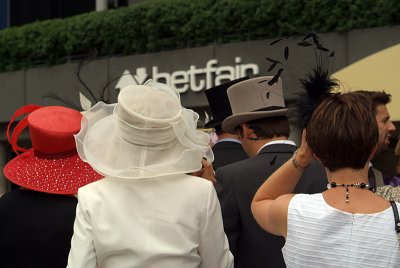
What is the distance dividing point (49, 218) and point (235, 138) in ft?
5.60

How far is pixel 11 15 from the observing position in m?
15.9

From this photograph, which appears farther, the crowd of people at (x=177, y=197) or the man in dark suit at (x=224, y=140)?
the man in dark suit at (x=224, y=140)

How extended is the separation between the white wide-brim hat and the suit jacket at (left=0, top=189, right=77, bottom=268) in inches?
11.8

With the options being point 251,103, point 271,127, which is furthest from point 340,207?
point 251,103

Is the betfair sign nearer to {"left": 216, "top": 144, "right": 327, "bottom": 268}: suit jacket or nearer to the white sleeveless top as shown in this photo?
{"left": 216, "top": 144, "right": 327, "bottom": 268}: suit jacket

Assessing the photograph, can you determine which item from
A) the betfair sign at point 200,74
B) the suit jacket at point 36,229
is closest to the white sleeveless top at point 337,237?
the suit jacket at point 36,229

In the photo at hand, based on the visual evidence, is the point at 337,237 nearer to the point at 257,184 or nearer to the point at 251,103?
the point at 257,184

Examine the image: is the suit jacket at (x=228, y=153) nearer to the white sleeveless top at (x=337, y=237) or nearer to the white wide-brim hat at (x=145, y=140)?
the white wide-brim hat at (x=145, y=140)

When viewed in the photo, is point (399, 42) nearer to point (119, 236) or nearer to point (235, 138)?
point (235, 138)

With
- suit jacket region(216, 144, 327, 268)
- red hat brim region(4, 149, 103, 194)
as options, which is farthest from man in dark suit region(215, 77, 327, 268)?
red hat brim region(4, 149, 103, 194)

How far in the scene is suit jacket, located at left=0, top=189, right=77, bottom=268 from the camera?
2.67m

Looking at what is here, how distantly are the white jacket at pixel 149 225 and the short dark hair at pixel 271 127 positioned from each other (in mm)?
984

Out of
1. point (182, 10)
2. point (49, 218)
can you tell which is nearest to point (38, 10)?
point (182, 10)

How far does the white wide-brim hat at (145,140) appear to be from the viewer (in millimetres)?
2410
